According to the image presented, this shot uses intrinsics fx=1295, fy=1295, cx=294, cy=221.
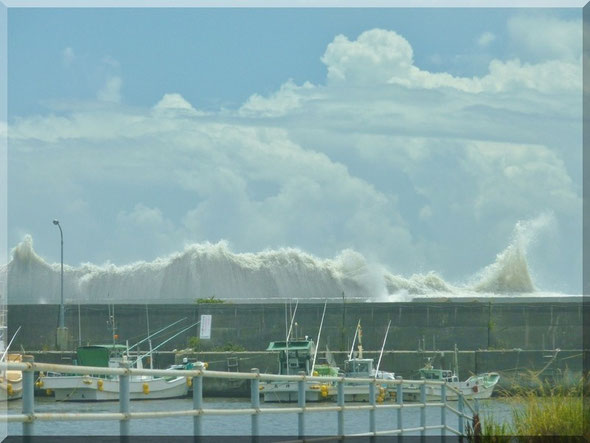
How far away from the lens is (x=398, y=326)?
228 feet

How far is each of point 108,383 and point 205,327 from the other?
19.7 meters

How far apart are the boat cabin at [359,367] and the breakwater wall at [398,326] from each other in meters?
7.33

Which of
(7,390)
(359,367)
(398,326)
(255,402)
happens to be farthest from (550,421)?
(398,326)

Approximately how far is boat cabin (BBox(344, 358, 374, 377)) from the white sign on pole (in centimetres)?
1014

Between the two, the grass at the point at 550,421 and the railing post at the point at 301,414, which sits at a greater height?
the railing post at the point at 301,414

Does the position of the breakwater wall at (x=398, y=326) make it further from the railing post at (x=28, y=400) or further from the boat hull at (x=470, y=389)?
the railing post at (x=28, y=400)

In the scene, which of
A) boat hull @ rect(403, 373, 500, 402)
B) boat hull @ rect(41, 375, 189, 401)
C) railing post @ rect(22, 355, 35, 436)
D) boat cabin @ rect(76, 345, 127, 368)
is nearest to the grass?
railing post @ rect(22, 355, 35, 436)

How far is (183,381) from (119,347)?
8.93 meters

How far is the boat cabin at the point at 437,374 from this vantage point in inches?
2344

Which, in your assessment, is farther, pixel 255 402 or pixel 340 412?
pixel 340 412

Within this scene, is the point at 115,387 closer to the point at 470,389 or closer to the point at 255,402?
the point at 470,389

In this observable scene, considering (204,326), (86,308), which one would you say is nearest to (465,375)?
(204,326)

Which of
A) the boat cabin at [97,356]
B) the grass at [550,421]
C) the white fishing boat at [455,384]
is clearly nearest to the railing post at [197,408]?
the grass at [550,421]

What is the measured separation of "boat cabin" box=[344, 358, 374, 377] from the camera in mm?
60156
